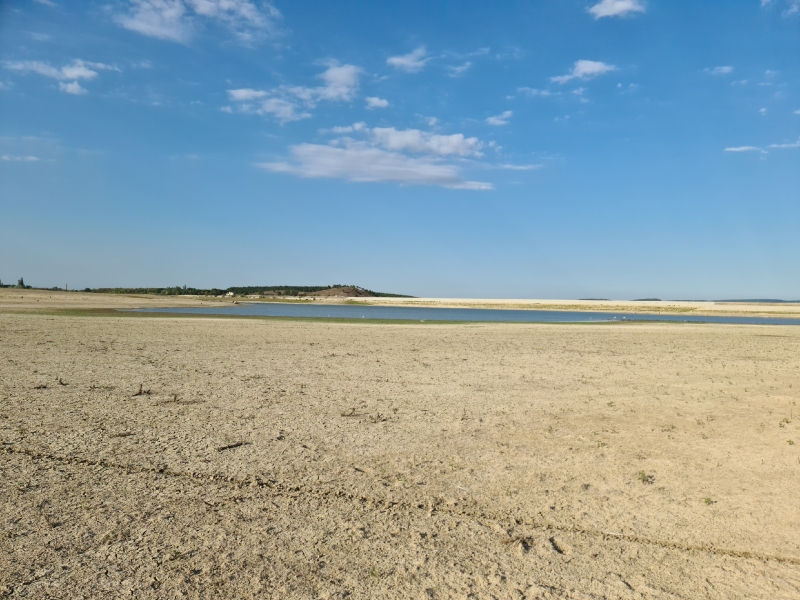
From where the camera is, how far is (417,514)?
5.55 m

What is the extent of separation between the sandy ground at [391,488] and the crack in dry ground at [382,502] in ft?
0.10

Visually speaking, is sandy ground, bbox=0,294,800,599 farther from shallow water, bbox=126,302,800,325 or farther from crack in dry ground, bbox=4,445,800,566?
shallow water, bbox=126,302,800,325

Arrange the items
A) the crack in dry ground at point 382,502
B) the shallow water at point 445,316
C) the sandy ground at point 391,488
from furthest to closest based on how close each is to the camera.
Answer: the shallow water at point 445,316 → the crack in dry ground at point 382,502 → the sandy ground at point 391,488

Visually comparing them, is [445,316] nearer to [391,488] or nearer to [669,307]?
[391,488]

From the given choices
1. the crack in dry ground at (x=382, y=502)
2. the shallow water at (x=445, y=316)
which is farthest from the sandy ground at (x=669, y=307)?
the crack in dry ground at (x=382, y=502)

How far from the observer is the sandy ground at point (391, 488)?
173 inches

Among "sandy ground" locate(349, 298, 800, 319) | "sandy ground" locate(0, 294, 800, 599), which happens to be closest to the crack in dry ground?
→ "sandy ground" locate(0, 294, 800, 599)

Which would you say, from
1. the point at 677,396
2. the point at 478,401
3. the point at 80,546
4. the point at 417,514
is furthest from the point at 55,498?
the point at 677,396

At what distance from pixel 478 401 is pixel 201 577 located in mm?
7604

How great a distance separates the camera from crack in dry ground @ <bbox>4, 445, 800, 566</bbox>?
4.92 metres

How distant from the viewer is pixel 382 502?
584 cm

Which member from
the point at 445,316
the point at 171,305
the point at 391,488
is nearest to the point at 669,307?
the point at 445,316

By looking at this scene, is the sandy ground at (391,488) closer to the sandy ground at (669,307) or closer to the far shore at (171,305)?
the far shore at (171,305)

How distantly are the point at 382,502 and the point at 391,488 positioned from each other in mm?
407
